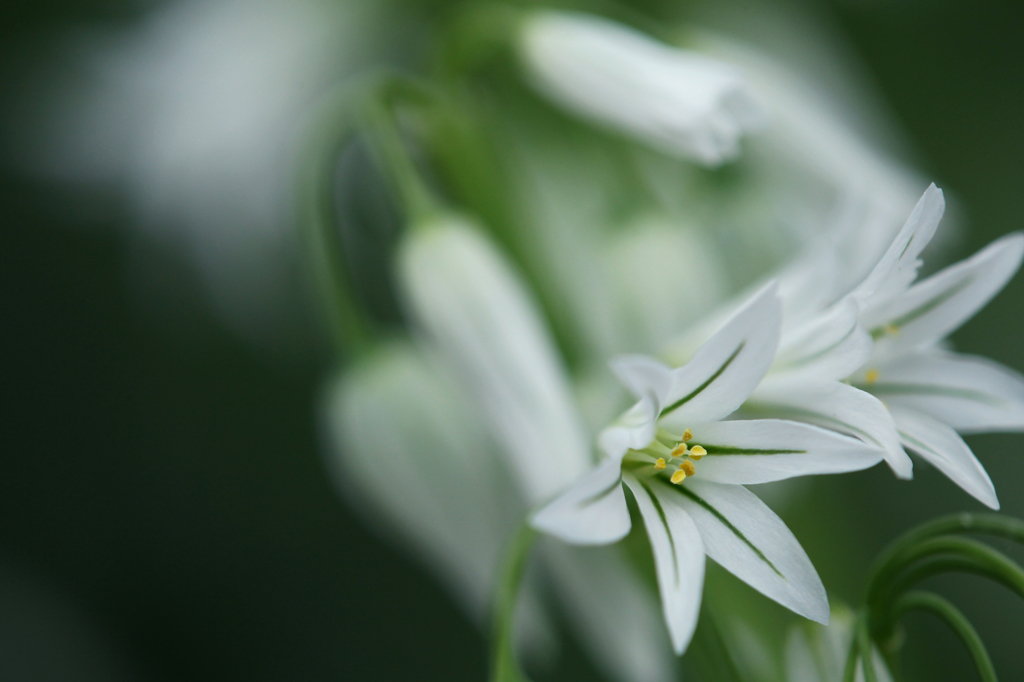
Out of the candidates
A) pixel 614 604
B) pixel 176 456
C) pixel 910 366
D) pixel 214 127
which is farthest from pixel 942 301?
pixel 176 456

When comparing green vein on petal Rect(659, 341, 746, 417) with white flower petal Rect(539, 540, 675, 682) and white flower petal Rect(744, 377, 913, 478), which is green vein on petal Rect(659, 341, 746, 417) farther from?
white flower petal Rect(539, 540, 675, 682)

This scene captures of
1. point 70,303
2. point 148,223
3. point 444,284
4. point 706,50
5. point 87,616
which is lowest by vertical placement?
point 87,616

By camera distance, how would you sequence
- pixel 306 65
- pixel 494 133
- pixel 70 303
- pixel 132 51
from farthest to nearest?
pixel 70 303, pixel 132 51, pixel 306 65, pixel 494 133

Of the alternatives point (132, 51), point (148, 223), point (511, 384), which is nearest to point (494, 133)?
point (511, 384)

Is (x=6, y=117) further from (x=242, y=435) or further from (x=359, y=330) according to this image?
(x=359, y=330)

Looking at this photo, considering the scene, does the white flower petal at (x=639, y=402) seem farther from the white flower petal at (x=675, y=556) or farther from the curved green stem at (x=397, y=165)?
the curved green stem at (x=397, y=165)
